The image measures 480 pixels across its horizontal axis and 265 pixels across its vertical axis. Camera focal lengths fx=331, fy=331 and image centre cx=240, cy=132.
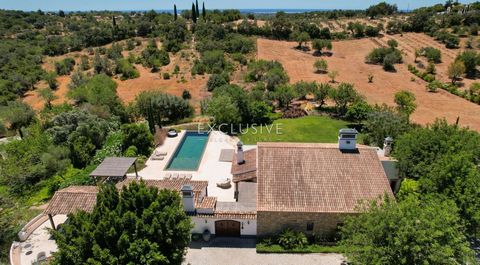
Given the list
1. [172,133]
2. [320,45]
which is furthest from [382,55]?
[172,133]

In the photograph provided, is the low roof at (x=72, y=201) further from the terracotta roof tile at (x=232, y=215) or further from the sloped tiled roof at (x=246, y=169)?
the sloped tiled roof at (x=246, y=169)

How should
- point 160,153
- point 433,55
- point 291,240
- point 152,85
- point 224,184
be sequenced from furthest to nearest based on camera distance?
point 433,55 < point 152,85 < point 160,153 < point 224,184 < point 291,240

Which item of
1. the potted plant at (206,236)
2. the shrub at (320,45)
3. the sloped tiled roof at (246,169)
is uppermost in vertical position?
the shrub at (320,45)

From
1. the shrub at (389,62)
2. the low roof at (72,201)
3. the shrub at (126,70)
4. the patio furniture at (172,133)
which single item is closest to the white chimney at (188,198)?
the low roof at (72,201)

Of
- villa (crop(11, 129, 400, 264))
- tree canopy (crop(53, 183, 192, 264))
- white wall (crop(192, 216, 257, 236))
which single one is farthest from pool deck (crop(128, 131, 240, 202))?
tree canopy (crop(53, 183, 192, 264))

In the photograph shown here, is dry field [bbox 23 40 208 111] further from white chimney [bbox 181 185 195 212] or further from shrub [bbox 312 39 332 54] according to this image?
shrub [bbox 312 39 332 54]

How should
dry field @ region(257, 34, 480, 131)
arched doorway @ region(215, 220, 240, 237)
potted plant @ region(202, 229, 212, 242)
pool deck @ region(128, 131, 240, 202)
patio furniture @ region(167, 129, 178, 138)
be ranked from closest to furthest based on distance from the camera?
potted plant @ region(202, 229, 212, 242)
arched doorway @ region(215, 220, 240, 237)
pool deck @ region(128, 131, 240, 202)
patio furniture @ region(167, 129, 178, 138)
dry field @ region(257, 34, 480, 131)

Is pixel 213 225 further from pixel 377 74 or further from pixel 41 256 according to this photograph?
pixel 377 74
